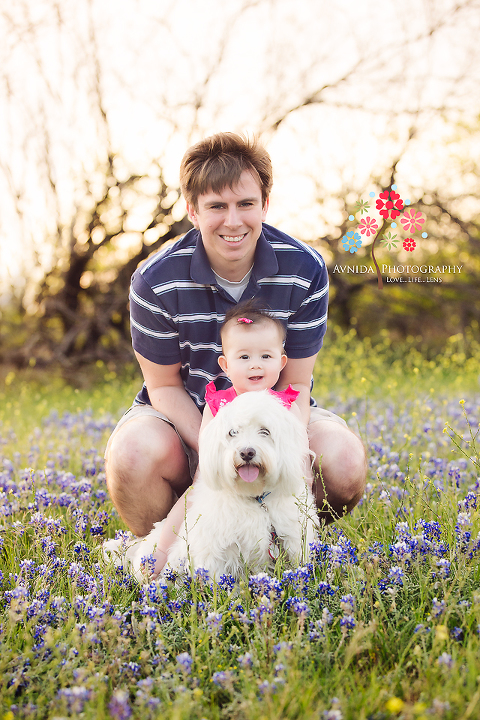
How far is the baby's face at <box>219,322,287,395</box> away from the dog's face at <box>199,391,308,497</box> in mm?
328

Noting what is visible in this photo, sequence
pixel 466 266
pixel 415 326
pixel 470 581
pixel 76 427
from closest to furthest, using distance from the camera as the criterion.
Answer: pixel 470 581, pixel 76 427, pixel 466 266, pixel 415 326

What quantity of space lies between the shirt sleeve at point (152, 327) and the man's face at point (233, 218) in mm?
443

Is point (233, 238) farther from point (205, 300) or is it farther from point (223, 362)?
point (223, 362)

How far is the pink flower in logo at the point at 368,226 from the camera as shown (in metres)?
7.38

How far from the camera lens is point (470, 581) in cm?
216

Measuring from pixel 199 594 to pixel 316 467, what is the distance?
3.51ft

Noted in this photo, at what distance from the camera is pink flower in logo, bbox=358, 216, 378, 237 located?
7.38 meters

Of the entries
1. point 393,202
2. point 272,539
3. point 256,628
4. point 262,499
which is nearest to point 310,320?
point 262,499

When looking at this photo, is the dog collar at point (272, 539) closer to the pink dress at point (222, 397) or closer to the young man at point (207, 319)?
the pink dress at point (222, 397)

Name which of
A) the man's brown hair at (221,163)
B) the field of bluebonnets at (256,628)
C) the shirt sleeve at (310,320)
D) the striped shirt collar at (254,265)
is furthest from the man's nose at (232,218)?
the field of bluebonnets at (256,628)

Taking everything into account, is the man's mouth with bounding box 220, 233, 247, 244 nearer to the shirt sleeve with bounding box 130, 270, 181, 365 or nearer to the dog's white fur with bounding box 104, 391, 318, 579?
the shirt sleeve with bounding box 130, 270, 181, 365

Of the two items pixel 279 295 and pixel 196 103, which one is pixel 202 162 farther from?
pixel 196 103

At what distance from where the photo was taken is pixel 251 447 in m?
2.22

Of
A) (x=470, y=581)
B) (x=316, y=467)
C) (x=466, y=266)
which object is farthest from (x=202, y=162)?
(x=466, y=266)
